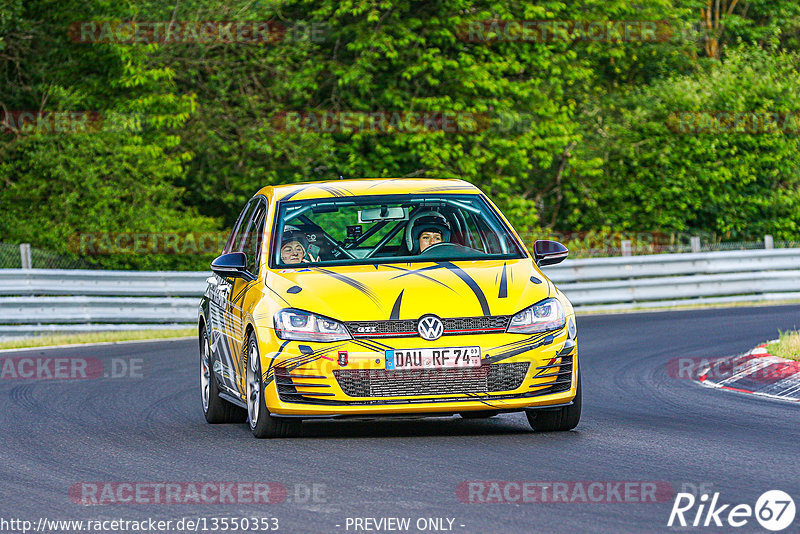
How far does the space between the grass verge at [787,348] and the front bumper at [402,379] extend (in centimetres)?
471

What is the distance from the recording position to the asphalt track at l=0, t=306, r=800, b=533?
665 centimetres

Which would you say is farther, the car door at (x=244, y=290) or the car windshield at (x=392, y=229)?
the car windshield at (x=392, y=229)

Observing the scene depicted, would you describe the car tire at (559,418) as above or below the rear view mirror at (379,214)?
below

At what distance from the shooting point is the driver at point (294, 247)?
32.7ft

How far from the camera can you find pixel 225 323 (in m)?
10.4

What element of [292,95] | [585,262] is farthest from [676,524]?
[292,95]

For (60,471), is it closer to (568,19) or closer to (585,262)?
(585,262)

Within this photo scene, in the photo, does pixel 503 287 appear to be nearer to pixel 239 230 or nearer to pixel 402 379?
pixel 402 379

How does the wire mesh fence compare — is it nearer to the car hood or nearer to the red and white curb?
the red and white curb

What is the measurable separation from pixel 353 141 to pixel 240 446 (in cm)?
2425

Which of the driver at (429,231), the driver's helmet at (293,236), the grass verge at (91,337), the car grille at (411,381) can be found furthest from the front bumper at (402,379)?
the grass verge at (91,337)

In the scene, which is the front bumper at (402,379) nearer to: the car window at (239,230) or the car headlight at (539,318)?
the car headlight at (539,318)

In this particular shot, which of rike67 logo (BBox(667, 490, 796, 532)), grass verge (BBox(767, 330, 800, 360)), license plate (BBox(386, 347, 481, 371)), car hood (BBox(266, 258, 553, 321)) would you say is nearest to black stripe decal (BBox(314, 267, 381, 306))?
car hood (BBox(266, 258, 553, 321))

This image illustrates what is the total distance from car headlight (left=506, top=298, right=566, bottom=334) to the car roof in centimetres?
172
